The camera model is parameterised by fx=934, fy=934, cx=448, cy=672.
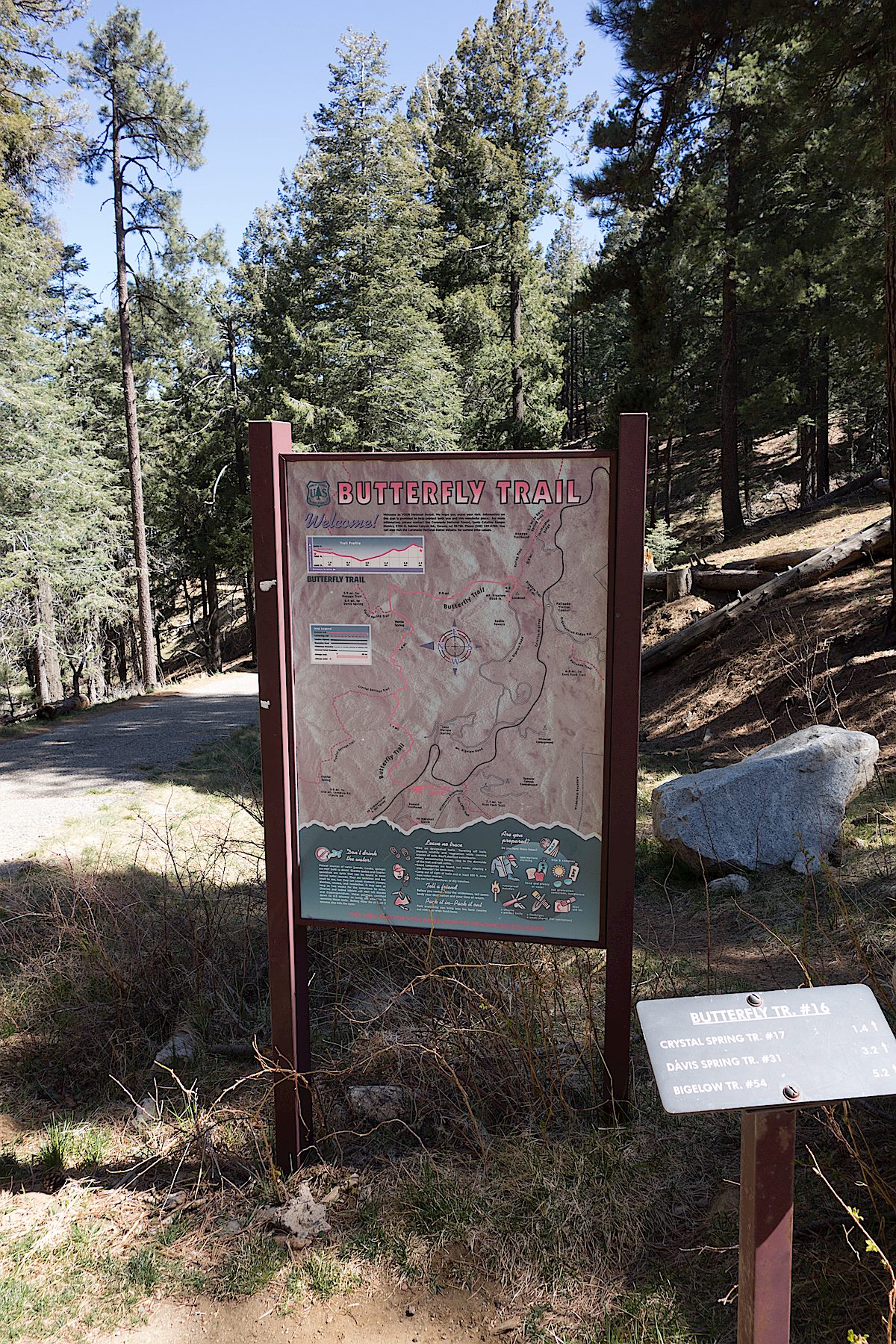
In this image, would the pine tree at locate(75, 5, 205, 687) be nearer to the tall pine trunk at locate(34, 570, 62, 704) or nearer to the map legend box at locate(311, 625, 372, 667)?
the tall pine trunk at locate(34, 570, 62, 704)

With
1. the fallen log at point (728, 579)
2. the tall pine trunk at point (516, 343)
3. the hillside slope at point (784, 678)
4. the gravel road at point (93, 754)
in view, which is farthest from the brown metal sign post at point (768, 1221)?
the tall pine trunk at point (516, 343)

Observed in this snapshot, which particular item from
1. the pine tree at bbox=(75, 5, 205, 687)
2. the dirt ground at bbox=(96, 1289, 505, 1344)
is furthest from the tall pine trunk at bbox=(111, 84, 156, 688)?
the dirt ground at bbox=(96, 1289, 505, 1344)

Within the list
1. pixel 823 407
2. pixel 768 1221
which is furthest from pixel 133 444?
pixel 768 1221

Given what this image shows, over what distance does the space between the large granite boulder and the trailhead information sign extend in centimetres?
320

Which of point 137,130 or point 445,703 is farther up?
point 137,130

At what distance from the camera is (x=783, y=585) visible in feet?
44.0

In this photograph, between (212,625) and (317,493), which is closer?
(317,493)

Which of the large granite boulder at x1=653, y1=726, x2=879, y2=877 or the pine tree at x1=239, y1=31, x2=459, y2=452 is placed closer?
the large granite boulder at x1=653, y1=726, x2=879, y2=877

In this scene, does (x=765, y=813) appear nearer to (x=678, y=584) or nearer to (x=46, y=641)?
(x=678, y=584)

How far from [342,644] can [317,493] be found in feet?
1.76

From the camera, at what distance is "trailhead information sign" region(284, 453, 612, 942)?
10.3 ft

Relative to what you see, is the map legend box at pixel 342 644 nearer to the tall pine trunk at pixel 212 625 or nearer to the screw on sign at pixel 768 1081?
the screw on sign at pixel 768 1081

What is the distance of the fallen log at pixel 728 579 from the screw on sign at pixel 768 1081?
13248mm

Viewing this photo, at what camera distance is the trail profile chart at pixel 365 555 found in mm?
3248
